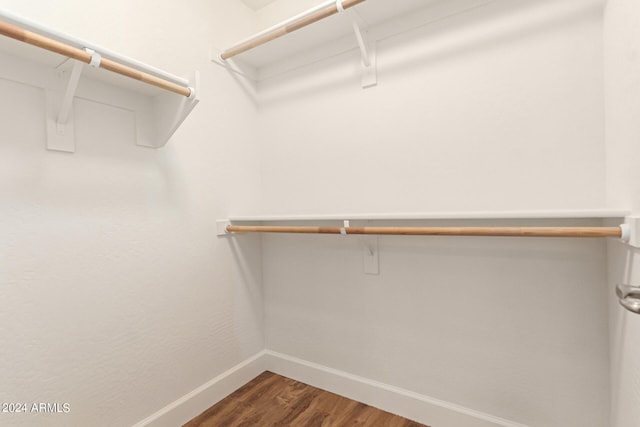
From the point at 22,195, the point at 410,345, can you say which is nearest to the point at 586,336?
the point at 410,345

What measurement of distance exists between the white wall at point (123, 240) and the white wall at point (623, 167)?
5.27ft

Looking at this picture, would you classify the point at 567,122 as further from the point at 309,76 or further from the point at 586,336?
the point at 309,76

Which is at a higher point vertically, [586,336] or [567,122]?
[567,122]

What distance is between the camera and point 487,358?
1.29 meters

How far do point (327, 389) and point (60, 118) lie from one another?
5.61 feet

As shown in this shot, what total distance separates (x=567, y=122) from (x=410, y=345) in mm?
1120

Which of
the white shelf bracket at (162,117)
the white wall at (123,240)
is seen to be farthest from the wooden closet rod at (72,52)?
the white wall at (123,240)

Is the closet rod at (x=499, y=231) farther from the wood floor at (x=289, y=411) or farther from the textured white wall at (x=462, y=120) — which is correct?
the wood floor at (x=289, y=411)

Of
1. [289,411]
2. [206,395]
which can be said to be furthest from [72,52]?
[289,411]

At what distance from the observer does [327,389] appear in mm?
1686

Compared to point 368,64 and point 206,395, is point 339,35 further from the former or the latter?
point 206,395

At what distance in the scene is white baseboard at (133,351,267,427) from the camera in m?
1.37

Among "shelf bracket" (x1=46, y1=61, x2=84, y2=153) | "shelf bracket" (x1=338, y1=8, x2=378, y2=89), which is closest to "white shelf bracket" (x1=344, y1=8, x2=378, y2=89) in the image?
"shelf bracket" (x1=338, y1=8, x2=378, y2=89)

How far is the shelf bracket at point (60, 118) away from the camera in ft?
3.51
